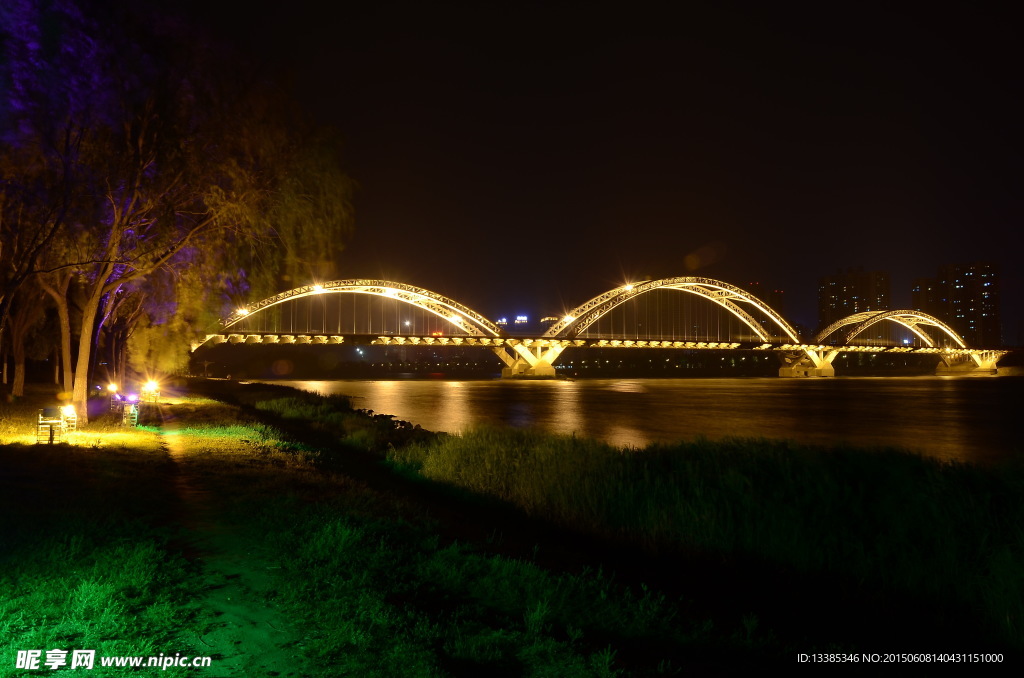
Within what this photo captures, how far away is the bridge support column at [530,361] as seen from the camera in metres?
106

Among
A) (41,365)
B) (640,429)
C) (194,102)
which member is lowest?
(640,429)

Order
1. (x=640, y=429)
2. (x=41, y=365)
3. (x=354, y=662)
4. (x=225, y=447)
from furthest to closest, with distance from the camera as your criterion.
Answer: (x=41, y=365)
(x=640, y=429)
(x=225, y=447)
(x=354, y=662)

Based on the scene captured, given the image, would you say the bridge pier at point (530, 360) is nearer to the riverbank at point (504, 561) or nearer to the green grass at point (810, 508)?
the riverbank at point (504, 561)

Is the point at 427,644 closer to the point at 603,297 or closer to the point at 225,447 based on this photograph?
the point at 225,447

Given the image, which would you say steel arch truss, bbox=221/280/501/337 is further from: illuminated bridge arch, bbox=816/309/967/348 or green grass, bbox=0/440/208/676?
green grass, bbox=0/440/208/676

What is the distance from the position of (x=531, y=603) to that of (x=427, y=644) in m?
1.11


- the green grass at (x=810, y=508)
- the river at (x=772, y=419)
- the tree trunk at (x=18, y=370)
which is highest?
the tree trunk at (x=18, y=370)

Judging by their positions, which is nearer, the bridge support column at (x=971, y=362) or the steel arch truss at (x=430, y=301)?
the steel arch truss at (x=430, y=301)

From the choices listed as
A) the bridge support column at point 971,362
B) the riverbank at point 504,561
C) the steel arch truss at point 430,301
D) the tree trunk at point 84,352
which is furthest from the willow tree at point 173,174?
the bridge support column at point 971,362

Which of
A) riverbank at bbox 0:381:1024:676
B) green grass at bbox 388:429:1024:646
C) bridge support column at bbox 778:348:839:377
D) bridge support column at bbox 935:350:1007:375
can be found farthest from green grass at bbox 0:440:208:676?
bridge support column at bbox 935:350:1007:375

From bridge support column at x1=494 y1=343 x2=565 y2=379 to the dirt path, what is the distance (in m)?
97.5

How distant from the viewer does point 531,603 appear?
5.68 m

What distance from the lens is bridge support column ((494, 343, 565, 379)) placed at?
10644 centimetres

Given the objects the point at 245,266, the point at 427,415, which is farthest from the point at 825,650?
Answer: the point at 427,415
